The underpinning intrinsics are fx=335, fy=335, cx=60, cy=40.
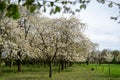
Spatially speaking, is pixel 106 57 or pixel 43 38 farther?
pixel 106 57

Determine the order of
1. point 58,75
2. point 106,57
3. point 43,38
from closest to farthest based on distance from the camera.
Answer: point 58,75, point 43,38, point 106,57

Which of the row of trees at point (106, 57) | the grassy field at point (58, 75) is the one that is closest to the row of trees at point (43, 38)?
the grassy field at point (58, 75)

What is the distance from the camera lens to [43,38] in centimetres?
4538

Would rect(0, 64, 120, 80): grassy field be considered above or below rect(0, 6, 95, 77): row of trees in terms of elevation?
below

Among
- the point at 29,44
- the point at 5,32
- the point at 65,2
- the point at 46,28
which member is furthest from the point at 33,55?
the point at 65,2

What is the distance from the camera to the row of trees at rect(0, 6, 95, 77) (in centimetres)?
4450

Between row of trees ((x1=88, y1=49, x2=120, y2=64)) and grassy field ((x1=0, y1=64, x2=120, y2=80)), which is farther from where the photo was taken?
row of trees ((x1=88, y1=49, x2=120, y2=64))

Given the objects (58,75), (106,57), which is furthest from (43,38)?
(106,57)

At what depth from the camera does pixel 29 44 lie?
→ 55906 millimetres

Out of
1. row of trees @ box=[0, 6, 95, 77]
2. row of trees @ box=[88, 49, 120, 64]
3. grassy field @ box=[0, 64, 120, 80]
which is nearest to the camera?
grassy field @ box=[0, 64, 120, 80]

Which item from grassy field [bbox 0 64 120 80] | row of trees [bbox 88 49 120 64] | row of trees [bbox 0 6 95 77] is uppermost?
row of trees [bbox 0 6 95 77]

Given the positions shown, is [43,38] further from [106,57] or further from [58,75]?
[106,57]

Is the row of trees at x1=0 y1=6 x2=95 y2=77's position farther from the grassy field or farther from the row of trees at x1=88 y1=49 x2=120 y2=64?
the row of trees at x1=88 y1=49 x2=120 y2=64

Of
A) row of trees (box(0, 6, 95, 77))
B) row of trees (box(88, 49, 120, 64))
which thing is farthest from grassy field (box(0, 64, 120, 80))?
row of trees (box(88, 49, 120, 64))
